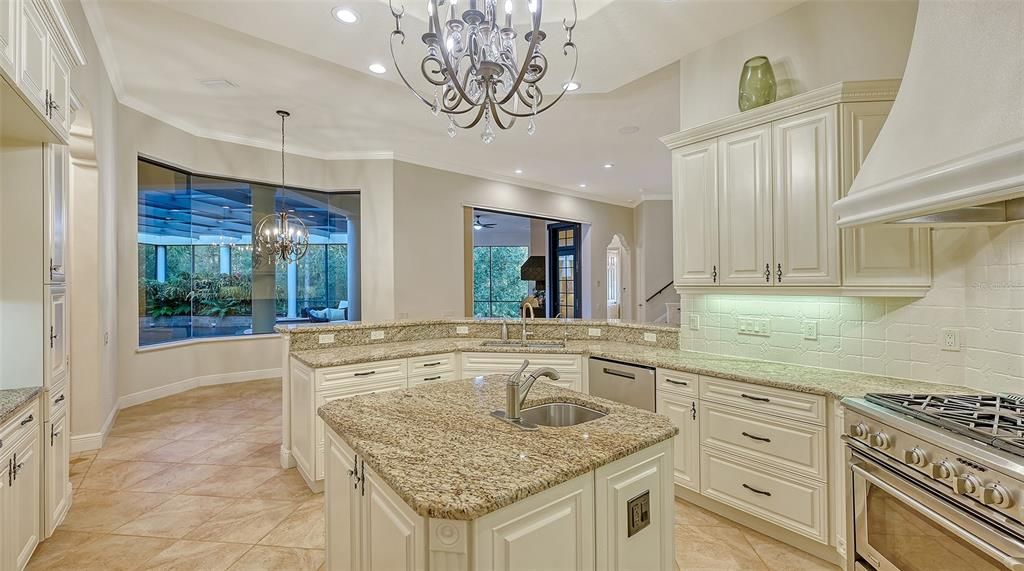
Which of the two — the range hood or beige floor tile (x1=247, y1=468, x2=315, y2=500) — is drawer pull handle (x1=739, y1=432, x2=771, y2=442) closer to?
the range hood

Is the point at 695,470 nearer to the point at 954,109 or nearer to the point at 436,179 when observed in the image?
the point at 954,109

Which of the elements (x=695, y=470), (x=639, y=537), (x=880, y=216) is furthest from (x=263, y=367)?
(x=880, y=216)

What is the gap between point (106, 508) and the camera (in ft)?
8.84

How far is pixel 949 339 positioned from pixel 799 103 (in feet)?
4.56

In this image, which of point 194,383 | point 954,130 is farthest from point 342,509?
point 194,383

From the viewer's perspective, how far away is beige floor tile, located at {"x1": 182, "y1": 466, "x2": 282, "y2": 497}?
291 cm

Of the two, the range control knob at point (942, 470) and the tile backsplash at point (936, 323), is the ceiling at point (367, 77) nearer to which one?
the tile backsplash at point (936, 323)

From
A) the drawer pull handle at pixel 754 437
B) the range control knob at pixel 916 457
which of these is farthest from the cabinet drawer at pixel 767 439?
the range control knob at pixel 916 457

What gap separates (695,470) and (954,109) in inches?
82.7

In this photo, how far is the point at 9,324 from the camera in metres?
2.14

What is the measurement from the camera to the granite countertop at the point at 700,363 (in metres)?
2.17

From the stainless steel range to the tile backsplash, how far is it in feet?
1.45

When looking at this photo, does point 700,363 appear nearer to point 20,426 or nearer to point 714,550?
point 714,550

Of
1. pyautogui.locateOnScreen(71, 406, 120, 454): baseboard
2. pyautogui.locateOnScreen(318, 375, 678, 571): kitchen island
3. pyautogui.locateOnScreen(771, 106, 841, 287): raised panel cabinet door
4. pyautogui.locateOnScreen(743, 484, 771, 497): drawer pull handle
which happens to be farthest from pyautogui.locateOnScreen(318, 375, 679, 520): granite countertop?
pyautogui.locateOnScreen(71, 406, 120, 454): baseboard
